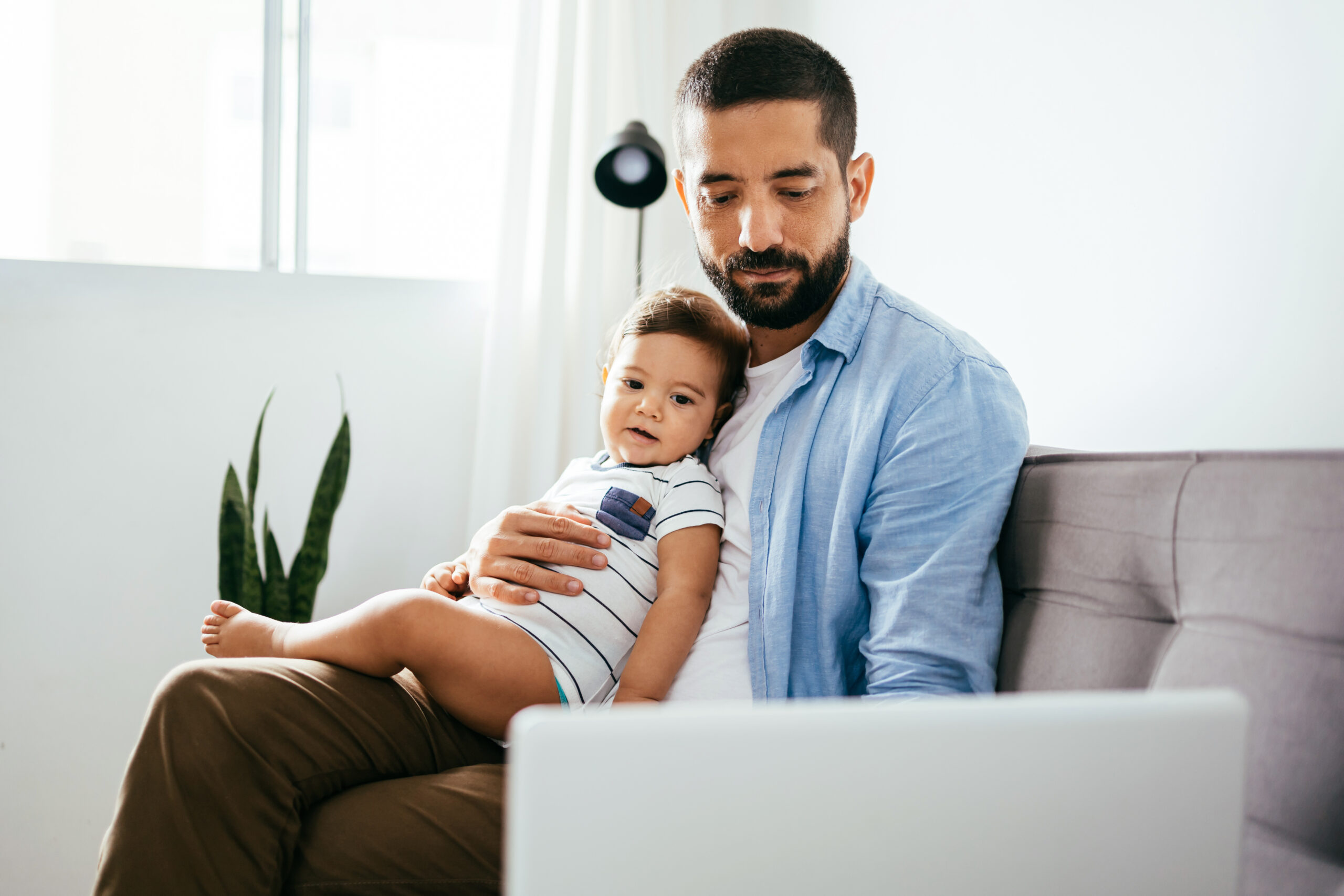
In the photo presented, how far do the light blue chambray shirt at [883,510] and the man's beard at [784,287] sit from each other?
0.04 m

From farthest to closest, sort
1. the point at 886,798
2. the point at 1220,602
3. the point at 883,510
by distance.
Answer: the point at 883,510 < the point at 1220,602 < the point at 886,798

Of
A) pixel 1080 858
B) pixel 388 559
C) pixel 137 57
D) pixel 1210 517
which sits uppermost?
pixel 137 57

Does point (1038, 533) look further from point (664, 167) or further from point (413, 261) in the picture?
point (413, 261)

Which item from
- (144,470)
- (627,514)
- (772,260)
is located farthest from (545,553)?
(144,470)

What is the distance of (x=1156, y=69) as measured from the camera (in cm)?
126

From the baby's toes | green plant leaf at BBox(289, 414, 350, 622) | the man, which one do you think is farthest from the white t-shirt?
green plant leaf at BBox(289, 414, 350, 622)

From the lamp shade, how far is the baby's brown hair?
1.94 feet

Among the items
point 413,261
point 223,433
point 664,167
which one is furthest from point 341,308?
point 664,167

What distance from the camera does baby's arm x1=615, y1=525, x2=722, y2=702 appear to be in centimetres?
112

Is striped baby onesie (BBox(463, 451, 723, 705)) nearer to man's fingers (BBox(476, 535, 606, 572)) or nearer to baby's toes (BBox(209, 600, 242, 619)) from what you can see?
man's fingers (BBox(476, 535, 606, 572))

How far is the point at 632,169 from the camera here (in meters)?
2.00

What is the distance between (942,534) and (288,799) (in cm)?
80

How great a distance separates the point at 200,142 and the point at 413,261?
2.00ft

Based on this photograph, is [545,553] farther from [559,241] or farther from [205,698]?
[559,241]
